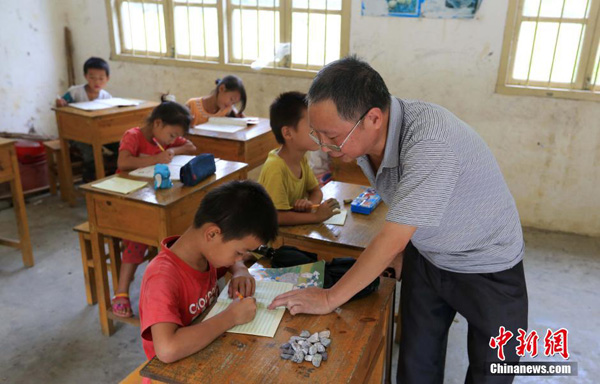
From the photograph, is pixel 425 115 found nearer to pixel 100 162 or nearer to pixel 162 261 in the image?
pixel 162 261

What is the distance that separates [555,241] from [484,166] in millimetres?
2959

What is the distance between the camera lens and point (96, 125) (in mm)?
3818

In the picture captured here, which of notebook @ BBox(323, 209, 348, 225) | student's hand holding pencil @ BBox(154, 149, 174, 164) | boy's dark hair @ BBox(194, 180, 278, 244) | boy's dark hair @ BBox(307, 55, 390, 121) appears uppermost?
boy's dark hair @ BBox(307, 55, 390, 121)

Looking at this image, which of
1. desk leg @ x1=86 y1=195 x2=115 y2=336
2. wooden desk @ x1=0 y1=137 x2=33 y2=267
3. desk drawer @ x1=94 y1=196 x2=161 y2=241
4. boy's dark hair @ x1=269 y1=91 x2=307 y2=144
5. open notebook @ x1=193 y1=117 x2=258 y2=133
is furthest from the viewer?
open notebook @ x1=193 y1=117 x2=258 y2=133

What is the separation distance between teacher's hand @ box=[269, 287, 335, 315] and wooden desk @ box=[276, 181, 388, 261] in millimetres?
523

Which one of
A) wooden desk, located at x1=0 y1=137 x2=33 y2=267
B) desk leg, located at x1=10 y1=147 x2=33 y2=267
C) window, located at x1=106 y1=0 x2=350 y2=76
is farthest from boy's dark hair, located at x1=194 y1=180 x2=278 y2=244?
window, located at x1=106 y1=0 x2=350 y2=76

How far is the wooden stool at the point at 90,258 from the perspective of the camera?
101 inches

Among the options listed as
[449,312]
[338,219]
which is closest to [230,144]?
[338,219]

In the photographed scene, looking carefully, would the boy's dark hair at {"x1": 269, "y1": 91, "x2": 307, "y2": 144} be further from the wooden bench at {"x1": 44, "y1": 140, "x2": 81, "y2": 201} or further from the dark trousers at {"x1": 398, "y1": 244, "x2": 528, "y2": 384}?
the wooden bench at {"x1": 44, "y1": 140, "x2": 81, "y2": 201}

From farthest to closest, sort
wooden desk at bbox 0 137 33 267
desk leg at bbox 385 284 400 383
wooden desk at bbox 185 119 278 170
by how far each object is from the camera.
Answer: wooden desk at bbox 185 119 278 170
wooden desk at bbox 0 137 33 267
desk leg at bbox 385 284 400 383

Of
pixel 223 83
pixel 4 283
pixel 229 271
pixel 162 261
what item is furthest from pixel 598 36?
pixel 4 283

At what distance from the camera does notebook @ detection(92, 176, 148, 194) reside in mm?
2270

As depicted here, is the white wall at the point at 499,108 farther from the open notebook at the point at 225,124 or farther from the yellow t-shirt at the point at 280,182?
the yellow t-shirt at the point at 280,182

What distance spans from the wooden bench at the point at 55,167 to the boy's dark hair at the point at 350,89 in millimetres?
3743
